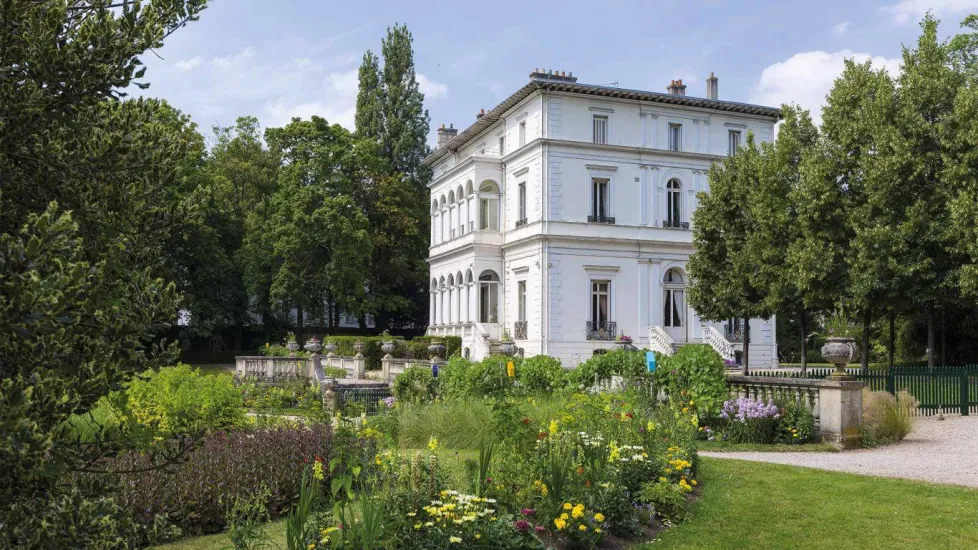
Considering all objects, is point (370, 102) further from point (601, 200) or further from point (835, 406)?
point (835, 406)

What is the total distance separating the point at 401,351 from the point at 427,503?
30.0 m

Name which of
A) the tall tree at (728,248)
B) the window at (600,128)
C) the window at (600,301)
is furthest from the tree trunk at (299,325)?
the tall tree at (728,248)

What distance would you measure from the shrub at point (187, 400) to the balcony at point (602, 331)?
26.6 metres

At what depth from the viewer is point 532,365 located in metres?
16.0

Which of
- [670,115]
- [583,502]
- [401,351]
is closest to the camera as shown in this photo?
[583,502]

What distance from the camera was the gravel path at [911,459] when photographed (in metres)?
11.2

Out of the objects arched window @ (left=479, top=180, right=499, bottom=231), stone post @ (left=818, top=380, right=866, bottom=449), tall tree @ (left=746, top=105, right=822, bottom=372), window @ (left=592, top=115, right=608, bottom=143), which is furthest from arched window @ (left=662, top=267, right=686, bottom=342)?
stone post @ (left=818, top=380, right=866, bottom=449)

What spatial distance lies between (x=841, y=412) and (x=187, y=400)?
31.0ft

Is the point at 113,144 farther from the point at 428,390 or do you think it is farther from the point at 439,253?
the point at 439,253

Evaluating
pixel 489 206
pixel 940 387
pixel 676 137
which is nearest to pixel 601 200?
pixel 676 137

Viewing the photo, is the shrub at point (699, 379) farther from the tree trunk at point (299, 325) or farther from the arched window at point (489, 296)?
the tree trunk at point (299, 325)

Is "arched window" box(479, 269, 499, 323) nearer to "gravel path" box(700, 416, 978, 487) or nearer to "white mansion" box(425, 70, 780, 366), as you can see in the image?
"white mansion" box(425, 70, 780, 366)

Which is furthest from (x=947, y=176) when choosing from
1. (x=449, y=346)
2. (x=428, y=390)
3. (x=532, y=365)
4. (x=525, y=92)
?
(x=449, y=346)

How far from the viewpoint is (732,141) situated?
39844mm
